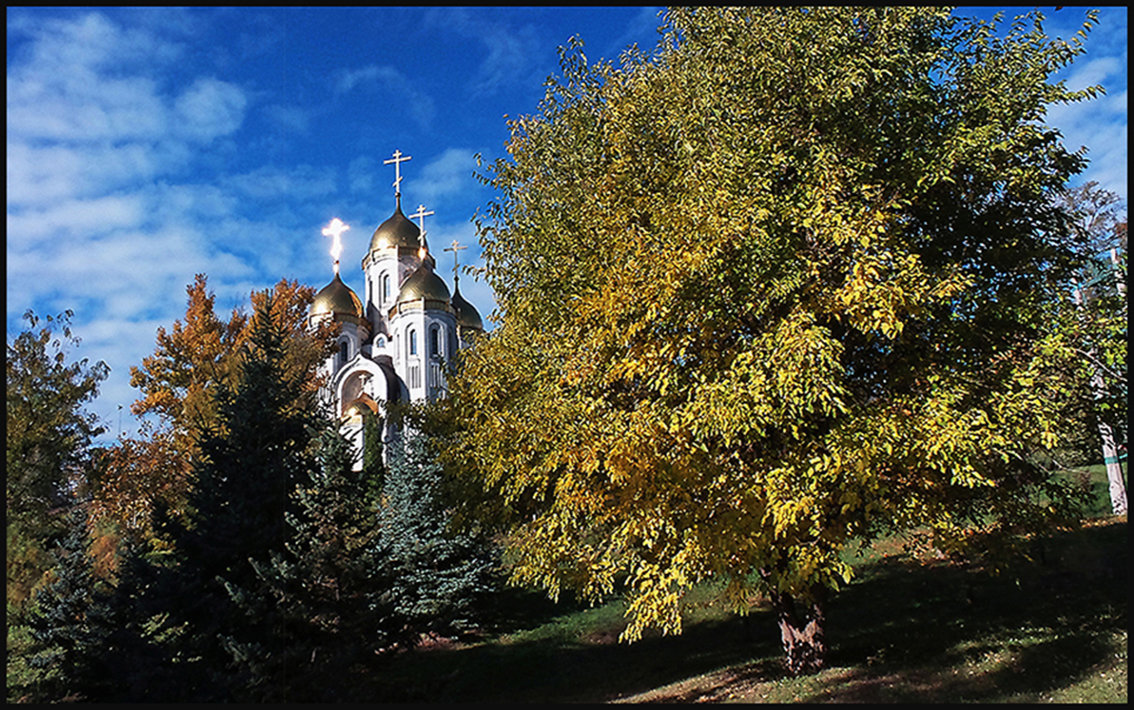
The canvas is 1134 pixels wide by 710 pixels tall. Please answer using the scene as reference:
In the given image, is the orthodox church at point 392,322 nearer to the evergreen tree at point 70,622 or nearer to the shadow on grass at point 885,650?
the evergreen tree at point 70,622

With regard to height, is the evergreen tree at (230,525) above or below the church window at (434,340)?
below

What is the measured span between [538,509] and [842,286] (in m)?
6.51

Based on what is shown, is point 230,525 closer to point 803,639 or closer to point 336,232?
point 803,639

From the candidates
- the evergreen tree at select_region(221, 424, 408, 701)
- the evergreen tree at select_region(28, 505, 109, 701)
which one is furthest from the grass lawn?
the evergreen tree at select_region(28, 505, 109, 701)

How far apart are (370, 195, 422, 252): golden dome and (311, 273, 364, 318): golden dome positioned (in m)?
3.66

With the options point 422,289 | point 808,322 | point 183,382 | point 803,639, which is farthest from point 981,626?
point 422,289

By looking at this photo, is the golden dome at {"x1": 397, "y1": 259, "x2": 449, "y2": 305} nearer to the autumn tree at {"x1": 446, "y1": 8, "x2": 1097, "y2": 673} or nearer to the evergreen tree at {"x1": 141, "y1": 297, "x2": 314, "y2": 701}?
the evergreen tree at {"x1": 141, "y1": 297, "x2": 314, "y2": 701}

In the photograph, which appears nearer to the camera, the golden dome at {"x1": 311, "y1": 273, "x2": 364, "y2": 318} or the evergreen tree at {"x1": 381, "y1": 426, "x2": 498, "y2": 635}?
the evergreen tree at {"x1": 381, "y1": 426, "x2": 498, "y2": 635}

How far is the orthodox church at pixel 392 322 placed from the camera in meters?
39.0

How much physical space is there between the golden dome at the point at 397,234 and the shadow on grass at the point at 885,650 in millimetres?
31016

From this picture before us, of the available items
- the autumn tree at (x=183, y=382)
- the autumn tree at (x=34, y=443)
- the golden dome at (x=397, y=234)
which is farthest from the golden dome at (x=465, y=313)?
the autumn tree at (x=34, y=443)

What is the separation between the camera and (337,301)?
41.9m

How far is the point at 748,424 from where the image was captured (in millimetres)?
7066

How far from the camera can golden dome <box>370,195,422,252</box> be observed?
4466 cm
